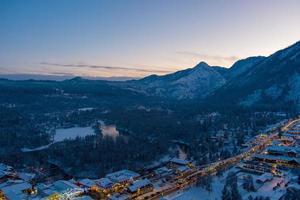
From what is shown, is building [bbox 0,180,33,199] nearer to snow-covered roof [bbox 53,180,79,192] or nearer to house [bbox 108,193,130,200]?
snow-covered roof [bbox 53,180,79,192]

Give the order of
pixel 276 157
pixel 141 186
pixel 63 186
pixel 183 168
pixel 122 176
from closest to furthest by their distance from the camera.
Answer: pixel 63 186, pixel 141 186, pixel 122 176, pixel 183 168, pixel 276 157

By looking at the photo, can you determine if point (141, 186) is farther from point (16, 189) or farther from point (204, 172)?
point (16, 189)

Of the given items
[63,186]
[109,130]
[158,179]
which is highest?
[63,186]

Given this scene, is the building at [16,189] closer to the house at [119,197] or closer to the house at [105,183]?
the house at [105,183]

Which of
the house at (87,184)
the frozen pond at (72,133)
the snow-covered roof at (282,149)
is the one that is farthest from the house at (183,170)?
the frozen pond at (72,133)

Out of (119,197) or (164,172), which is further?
(164,172)

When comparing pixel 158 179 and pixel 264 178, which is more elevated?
pixel 264 178

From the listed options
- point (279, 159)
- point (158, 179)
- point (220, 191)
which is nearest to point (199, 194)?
point (220, 191)
